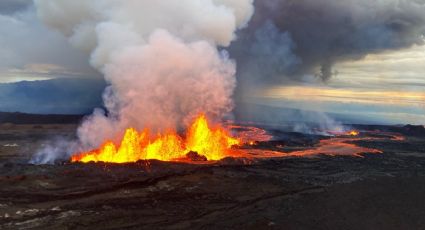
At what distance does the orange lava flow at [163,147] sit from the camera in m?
41.3

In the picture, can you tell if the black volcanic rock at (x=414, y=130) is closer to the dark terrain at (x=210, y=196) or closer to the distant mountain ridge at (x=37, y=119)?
the dark terrain at (x=210, y=196)

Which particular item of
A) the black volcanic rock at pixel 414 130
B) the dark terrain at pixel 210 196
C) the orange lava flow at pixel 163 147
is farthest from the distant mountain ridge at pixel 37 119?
the black volcanic rock at pixel 414 130

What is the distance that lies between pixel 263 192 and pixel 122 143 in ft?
59.5

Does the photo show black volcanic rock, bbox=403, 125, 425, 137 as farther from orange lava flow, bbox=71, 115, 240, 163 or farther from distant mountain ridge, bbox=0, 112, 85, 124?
distant mountain ridge, bbox=0, 112, 85, 124

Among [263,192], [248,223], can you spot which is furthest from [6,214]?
[263,192]

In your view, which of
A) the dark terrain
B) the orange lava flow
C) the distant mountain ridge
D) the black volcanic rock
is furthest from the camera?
the distant mountain ridge

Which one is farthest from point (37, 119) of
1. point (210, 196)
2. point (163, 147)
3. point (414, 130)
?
point (414, 130)

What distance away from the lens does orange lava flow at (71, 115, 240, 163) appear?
41.3 metres

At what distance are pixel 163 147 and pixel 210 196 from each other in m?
16.7

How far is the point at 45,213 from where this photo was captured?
23.4 meters

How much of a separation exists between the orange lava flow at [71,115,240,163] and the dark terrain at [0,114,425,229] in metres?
4.32

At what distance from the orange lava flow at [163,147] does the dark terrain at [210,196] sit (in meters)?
4.32

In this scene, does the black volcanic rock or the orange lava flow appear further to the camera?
the black volcanic rock

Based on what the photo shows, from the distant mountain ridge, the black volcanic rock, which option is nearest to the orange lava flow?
the black volcanic rock
